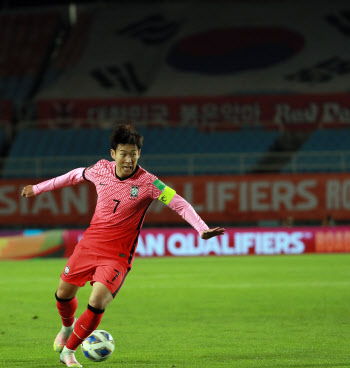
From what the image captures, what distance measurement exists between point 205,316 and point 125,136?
13.6 feet

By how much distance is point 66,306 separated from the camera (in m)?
6.30

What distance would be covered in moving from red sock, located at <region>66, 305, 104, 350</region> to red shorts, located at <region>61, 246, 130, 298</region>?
21 cm

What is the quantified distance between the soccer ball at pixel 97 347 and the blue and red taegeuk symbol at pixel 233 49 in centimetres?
2305

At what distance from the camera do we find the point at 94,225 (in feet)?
20.2

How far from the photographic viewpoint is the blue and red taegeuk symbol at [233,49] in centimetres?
2862

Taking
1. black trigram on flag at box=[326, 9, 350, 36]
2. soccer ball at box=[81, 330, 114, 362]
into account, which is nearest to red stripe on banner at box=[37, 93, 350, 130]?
black trigram on flag at box=[326, 9, 350, 36]

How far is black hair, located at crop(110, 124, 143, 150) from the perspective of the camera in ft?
19.3

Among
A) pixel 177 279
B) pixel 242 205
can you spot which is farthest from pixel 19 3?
pixel 177 279

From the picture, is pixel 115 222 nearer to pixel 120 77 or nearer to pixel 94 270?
pixel 94 270

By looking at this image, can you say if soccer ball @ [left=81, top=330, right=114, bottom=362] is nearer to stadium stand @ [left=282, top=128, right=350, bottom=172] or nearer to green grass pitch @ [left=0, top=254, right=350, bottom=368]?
green grass pitch @ [left=0, top=254, right=350, bottom=368]

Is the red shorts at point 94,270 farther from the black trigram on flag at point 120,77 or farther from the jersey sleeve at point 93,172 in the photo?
the black trigram on flag at point 120,77

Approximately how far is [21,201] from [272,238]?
7.34 m

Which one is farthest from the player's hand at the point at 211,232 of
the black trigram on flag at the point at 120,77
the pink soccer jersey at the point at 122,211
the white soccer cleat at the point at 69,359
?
the black trigram on flag at the point at 120,77

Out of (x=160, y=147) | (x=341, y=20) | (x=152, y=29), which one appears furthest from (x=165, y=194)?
(x=341, y=20)
